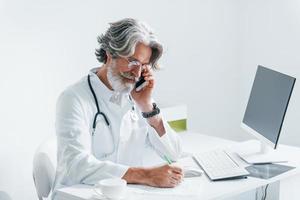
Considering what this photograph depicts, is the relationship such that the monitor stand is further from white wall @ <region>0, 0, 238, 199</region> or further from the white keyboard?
white wall @ <region>0, 0, 238, 199</region>

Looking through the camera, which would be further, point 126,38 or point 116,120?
point 116,120

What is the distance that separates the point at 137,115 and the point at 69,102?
0.39 metres

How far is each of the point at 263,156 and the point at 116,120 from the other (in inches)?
27.3

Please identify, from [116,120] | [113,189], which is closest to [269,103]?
[116,120]

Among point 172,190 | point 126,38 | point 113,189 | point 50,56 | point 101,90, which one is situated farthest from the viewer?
point 50,56

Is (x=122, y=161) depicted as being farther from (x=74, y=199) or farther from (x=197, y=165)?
(x=74, y=199)

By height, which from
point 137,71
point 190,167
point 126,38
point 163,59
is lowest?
point 190,167

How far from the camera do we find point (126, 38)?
7.52 ft

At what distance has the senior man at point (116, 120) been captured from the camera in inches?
83.3

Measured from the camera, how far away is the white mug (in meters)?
1.91

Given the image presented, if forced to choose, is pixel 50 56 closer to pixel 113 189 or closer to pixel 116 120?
pixel 116 120

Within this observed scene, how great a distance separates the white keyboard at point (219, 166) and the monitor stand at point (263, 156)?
90 mm

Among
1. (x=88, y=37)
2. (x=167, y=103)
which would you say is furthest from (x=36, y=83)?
(x=167, y=103)

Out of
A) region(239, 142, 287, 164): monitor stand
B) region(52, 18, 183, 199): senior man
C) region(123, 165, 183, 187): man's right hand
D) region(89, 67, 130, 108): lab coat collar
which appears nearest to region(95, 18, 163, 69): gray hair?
region(52, 18, 183, 199): senior man
